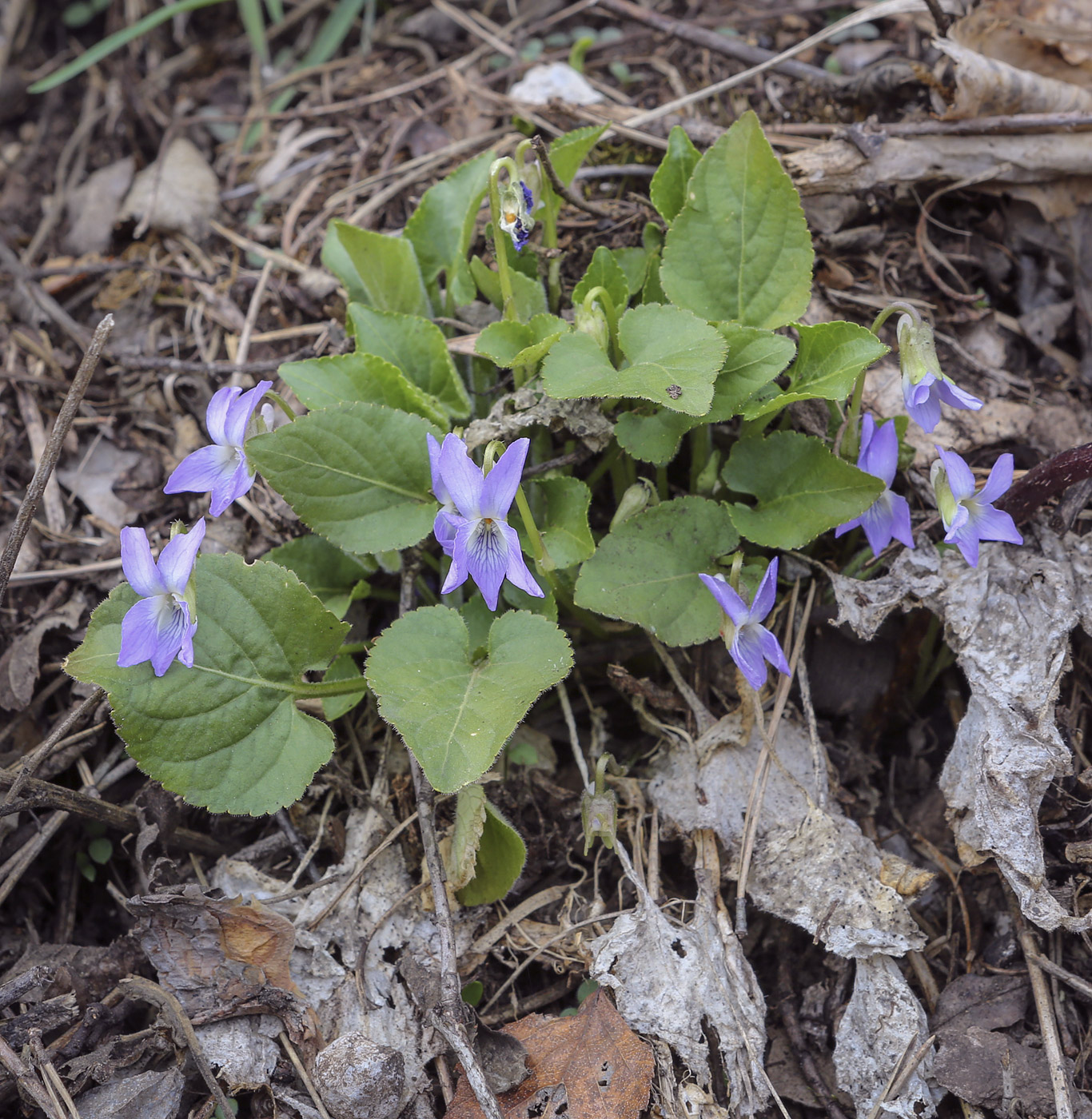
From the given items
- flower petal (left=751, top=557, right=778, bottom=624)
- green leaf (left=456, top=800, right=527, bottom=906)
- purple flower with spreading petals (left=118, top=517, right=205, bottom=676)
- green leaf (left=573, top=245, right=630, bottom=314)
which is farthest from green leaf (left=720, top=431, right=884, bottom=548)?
purple flower with spreading petals (left=118, top=517, right=205, bottom=676)

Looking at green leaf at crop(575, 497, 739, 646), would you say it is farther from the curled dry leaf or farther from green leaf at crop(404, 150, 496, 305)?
green leaf at crop(404, 150, 496, 305)

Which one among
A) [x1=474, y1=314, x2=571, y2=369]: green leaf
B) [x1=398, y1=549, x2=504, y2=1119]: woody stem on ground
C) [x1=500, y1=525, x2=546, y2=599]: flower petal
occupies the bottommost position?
[x1=398, y1=549, x2=504, y2=1119]: woody stem on ground

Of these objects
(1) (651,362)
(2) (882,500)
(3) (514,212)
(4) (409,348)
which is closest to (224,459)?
(4) (409,348)

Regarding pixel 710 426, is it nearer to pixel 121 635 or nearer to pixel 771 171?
pixel 771 171

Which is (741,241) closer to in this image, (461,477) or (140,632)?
(461,477)

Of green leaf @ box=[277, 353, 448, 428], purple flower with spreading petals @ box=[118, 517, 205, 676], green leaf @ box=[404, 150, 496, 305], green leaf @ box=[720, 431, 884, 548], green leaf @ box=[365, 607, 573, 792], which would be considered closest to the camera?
green leaf @ box=[365, 607, 573, 792]
